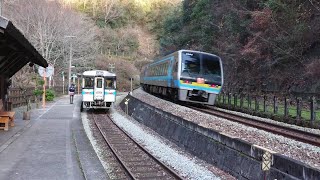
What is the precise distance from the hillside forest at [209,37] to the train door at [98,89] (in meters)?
9.17

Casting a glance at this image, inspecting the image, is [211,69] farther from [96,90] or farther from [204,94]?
[96,90]

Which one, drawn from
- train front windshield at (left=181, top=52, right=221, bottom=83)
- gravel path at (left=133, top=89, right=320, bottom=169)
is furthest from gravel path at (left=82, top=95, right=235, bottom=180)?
train front windshield at (left=181, top=52, right=221, bottom=83)

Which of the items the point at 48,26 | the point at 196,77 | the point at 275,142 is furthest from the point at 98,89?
the point at 48,26

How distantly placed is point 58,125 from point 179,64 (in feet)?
22.4

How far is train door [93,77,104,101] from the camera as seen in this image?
82.7 ft

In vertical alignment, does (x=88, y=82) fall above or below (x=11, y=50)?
below

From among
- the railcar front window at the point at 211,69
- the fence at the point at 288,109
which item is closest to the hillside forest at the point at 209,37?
the fence at the point at 288,109

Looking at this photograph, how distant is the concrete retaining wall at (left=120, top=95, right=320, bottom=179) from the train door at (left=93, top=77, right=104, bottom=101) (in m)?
9.08

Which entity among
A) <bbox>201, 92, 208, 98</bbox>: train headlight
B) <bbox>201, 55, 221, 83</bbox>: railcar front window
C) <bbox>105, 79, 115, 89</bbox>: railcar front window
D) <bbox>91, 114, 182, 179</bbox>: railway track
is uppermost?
<bbox>201, 55, 221, 83</bbox>: railcar front window

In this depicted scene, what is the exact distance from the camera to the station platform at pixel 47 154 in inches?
359

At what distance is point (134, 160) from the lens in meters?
11.5

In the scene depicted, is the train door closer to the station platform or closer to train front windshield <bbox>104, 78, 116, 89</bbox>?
train front windshield <bbox>104, 78, 116, 89</bbox>

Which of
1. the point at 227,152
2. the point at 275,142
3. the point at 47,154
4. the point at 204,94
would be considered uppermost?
the point at 204,94

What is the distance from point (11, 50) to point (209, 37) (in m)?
25.3
